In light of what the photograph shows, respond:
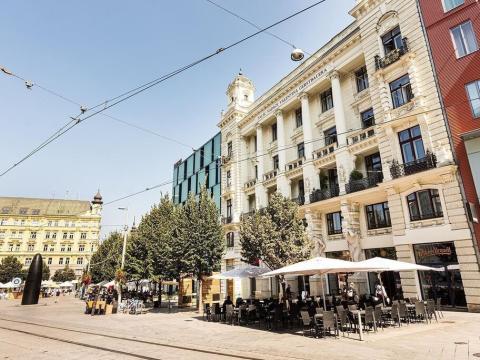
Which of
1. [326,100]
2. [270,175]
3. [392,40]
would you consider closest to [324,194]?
[270,175]

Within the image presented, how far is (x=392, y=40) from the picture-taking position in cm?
2205

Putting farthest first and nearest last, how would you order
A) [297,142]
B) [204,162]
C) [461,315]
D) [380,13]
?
[204,162] → [297,142] → [380,13] → [461,315]

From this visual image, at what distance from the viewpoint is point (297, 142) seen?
30.6 m

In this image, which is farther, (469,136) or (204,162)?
(204,162)

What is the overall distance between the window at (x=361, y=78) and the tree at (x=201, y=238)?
15229 mm

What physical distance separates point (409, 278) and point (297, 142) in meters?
15.8

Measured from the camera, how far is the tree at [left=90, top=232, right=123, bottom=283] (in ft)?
150

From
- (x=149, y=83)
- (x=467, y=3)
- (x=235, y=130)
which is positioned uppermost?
(x=235, y=130)

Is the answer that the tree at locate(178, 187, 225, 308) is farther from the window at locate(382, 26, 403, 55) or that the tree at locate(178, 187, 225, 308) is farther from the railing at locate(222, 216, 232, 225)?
the window at locate(382, 26, 403, 55)

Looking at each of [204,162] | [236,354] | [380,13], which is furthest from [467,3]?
[204,162]

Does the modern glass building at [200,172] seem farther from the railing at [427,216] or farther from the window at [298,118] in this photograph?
the railing at [427,216]

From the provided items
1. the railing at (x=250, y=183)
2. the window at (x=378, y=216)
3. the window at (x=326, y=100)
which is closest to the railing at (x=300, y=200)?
the window at (x=378, y=216)

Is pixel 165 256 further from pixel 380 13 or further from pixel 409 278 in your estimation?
pixel 380 13

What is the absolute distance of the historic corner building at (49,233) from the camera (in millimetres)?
81688
